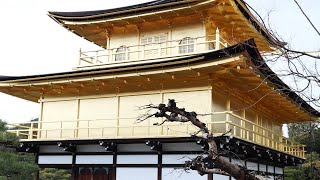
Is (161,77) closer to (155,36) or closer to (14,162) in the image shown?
(155,36)

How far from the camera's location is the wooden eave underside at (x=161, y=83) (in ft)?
44.3

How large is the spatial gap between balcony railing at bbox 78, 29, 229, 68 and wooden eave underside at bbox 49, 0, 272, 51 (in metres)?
0.89

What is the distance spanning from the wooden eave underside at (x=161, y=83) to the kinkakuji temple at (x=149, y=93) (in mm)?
39

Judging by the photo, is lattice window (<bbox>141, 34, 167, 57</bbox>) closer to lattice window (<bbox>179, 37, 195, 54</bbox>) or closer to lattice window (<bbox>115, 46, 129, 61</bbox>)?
lattice window (<bbox>179, 37, 195, 54</bbox>)

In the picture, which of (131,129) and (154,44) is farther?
(154,44)

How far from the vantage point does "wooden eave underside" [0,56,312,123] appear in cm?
1350

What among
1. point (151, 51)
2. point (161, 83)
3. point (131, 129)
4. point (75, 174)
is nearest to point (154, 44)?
point (151, 51)

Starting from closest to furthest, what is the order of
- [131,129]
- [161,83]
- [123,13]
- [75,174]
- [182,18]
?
1. [161,83]
2. [131,129]
3. [75,174]
4. [182,18]
5. [123,13]

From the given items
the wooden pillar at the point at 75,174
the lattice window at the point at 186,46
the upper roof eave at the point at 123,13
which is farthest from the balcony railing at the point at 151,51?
the wooden pillar at the point at 75,174

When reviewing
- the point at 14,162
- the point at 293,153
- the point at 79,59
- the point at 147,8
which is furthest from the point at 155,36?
the point at 293,153

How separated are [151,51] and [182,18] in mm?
1934

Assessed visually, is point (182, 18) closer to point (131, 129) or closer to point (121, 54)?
point (121, 54)

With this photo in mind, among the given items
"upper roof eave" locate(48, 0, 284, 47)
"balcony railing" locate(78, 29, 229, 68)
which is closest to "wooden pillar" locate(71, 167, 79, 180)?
"balcony railing" locate(78, 29, 229, 68)

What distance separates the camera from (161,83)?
592 inches
